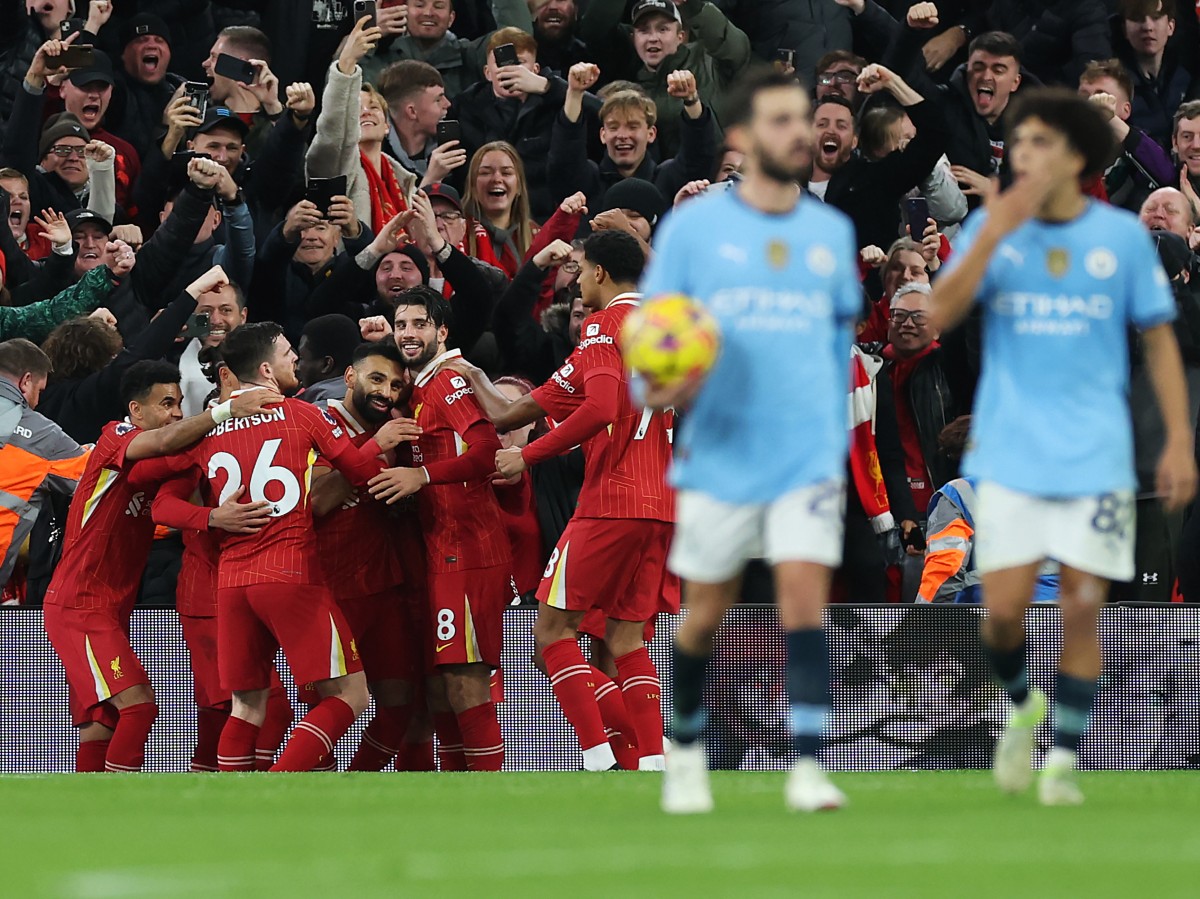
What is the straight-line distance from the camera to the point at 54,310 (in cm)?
1219

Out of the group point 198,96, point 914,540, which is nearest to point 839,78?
point 914,540

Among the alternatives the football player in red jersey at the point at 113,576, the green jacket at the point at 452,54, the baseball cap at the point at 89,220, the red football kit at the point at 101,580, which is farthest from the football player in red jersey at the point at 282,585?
the green jacket at the point at 452,54

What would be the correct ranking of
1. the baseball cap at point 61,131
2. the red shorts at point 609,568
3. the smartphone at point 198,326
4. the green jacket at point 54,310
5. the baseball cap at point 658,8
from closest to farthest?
the red shorts at point 609,568 → the smartphone at point 198,326 → the green jacket at point 54,310 → the baseball cap at point 61,131 → the baseball cap at point 658,8

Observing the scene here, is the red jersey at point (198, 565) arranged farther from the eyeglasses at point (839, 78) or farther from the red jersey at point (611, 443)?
the eyeglasses at point (839, 78)

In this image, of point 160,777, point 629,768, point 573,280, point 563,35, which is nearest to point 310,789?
point 160,777

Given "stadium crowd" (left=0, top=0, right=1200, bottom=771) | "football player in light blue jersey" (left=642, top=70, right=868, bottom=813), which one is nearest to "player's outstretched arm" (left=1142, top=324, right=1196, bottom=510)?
"football player in light blue jersey" (left=642, top=70, right=868, bottom=813)

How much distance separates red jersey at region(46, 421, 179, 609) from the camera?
33.0ft

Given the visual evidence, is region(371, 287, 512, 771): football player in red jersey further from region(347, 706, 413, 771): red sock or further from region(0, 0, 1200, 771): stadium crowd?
region(347, 706, 413, 771): red sock

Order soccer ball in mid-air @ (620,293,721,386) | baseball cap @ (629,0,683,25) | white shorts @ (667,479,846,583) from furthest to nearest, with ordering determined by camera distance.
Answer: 1. baseball cap @ (629,0,683,25)
2. white shorts @ (667,479,846,583)
3. soccer ball in mid-air @ (620,293,721,386)

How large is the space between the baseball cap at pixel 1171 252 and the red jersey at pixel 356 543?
4115mm

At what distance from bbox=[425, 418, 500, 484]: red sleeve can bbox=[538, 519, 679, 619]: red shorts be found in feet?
1.66

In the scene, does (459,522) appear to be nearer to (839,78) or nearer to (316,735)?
(316,735)

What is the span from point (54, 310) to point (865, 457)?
194 inches

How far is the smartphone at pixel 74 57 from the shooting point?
13094 millimetres
